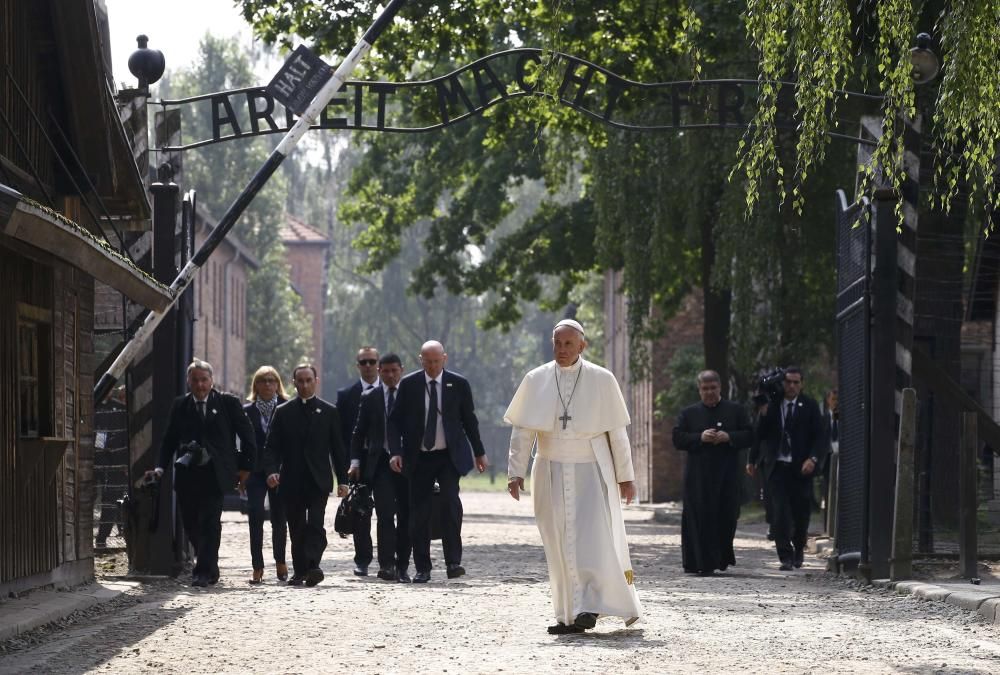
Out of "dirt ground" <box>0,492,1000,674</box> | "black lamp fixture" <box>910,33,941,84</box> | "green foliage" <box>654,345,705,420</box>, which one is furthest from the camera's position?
"green foliage" <box>654,345,705,420</box>

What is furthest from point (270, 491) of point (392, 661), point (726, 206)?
point (726, 206)

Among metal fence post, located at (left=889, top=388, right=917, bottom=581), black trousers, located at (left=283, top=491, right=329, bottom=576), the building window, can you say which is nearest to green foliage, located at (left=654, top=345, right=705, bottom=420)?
black trousers, located at (left=283, top=491, right=329, bottom=576)

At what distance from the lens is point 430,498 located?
17047mm

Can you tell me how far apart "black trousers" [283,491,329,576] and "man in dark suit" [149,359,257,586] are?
1.63 ft

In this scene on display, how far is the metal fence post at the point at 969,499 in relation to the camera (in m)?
15.2

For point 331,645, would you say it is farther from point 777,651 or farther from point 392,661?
point 777,651

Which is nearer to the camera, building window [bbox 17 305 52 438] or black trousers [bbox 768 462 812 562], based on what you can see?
building window [bbox 17 305 52 438]

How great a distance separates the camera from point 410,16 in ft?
84.7

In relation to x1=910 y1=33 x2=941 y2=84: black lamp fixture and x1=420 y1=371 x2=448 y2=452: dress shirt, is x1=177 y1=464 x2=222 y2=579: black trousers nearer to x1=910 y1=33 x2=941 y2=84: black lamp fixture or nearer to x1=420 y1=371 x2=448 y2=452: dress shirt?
x1=420 y1=371 x2=448 y2=452: dress shirt

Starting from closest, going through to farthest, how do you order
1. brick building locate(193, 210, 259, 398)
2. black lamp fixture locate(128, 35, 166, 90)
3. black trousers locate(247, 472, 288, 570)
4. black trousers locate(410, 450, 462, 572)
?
black trousers locate(247, 472, 288, 570)
black trousers locate(410, 450, 462, 572)
black lamp fixture locate(128, 35, 166, 90)
brick building locate(193, 210, 259, 398)

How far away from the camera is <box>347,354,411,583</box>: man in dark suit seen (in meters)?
17.0

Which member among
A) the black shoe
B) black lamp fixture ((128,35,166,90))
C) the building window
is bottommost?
the black shoe

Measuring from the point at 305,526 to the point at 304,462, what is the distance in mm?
539

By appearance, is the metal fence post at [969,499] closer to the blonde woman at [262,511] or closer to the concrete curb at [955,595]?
the concrete curb at [955,595]
